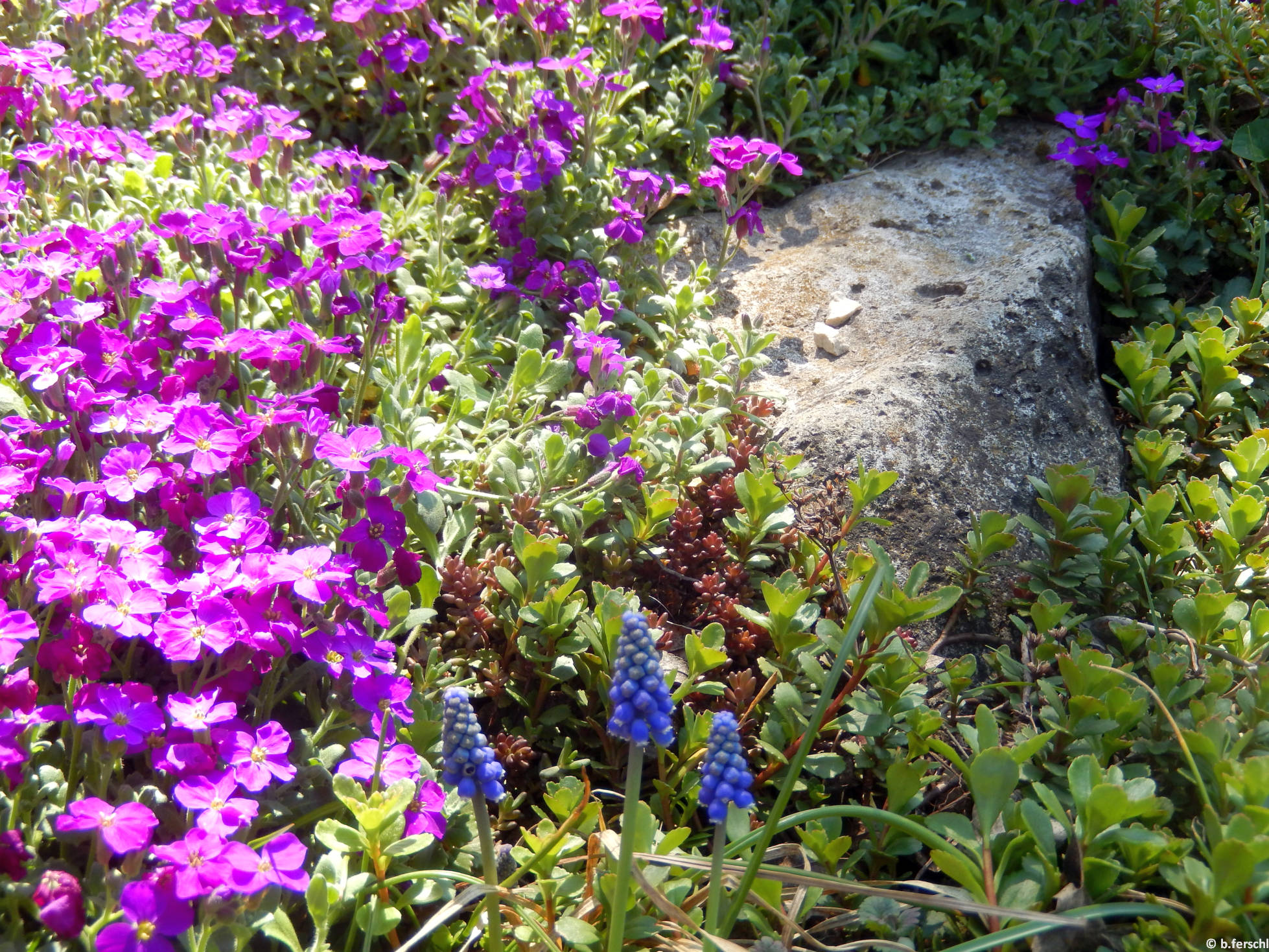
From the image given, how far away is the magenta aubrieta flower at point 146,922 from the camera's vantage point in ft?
4.89

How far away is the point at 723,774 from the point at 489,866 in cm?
45

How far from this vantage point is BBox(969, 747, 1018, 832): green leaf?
1.67m

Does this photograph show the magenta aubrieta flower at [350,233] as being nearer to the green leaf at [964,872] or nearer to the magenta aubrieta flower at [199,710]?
the magenta aubrieta flower at [199,710]

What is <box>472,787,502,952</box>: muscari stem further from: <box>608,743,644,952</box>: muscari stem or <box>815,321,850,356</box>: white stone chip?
<box>815,321,850,356</box>: white stone chip

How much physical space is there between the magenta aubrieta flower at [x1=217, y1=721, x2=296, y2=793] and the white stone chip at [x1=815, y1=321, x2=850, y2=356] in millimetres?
2246

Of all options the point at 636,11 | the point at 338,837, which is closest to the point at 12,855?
the point at 338,837

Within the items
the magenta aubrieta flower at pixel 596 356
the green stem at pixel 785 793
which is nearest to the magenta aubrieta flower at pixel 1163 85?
the magenta aubrieta flower at pixel 596 356

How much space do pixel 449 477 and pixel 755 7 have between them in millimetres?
3079

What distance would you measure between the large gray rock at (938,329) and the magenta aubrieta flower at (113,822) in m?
1.91

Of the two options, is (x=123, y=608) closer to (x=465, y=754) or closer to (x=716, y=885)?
(x=465, y=754)

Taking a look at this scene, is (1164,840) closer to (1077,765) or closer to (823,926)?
(1077,765)

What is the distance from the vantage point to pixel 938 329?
3.22 metres

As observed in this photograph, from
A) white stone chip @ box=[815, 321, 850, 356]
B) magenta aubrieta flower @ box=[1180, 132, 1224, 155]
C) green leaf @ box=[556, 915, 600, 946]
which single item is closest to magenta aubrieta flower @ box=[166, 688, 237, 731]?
green leaf @ box=[556, 915, 600, 946]

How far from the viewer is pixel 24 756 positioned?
1626 millimetres
